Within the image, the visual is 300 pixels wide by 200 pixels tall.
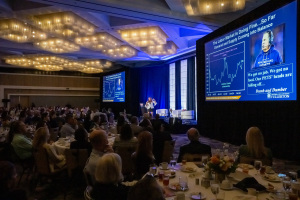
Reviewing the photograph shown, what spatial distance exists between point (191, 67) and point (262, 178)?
11.6 m

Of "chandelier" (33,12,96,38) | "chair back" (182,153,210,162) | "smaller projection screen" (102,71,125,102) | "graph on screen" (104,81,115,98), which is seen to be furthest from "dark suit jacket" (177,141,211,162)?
"graph on screen" (104,81,115,98)

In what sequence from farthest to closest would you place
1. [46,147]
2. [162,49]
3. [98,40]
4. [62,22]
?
[162,49] → [98,40] → [62,22] → [46,147]

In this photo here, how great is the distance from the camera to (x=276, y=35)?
595 centimetres

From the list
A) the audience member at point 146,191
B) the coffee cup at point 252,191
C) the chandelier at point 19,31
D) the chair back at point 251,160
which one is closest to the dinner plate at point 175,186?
the coffee cup at point 252,191

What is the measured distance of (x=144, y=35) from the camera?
9688 mm

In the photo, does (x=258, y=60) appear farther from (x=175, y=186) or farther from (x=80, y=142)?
(x=175, y=186)

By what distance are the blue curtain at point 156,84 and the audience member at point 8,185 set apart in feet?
48.6

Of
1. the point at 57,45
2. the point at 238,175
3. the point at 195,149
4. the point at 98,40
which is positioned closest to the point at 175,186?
the point at 238,175

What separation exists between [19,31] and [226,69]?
766cm

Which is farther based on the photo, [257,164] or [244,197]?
[257,164]

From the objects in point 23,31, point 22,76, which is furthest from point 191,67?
point 22,76

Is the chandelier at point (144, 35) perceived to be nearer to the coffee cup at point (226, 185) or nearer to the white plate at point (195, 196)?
the coffee cup at point (226, 185)

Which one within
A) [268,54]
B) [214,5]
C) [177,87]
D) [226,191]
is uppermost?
[214,5]

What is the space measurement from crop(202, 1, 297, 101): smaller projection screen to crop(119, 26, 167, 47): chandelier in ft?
7.47
